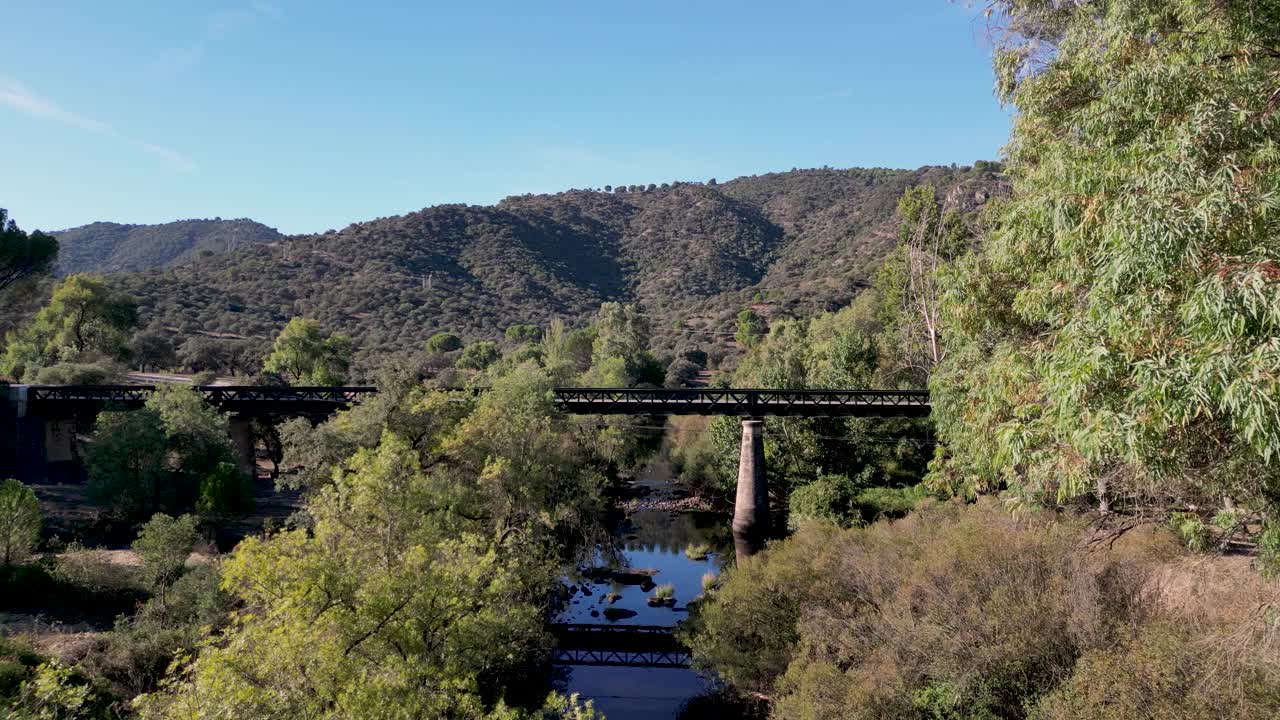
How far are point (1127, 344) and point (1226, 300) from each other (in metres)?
0.93

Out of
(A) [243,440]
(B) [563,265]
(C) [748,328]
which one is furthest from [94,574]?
(B) [563,265]

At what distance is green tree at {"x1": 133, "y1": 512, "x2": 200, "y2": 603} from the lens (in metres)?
17.9

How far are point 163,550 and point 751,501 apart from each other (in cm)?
1860

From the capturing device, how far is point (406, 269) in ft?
301

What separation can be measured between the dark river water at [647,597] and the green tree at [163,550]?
33.0ft

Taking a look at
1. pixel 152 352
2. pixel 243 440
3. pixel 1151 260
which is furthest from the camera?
pixel 152 352

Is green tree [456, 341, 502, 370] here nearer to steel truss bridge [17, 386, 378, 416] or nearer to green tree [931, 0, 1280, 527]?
steel truss bridge [17, 386, 378, 416]

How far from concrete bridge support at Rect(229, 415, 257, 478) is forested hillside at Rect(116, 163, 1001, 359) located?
33.6 meters

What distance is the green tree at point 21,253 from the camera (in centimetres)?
3559

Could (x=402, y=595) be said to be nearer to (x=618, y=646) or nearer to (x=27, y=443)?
(x=618, y=646)

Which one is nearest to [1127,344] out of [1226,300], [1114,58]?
[1226,300]

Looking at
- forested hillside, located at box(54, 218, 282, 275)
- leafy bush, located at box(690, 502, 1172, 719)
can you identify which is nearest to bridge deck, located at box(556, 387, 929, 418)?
leafy bush, located at box(690, 502, 1172, 719)

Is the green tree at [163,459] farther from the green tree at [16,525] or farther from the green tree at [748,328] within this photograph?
the green tree at [748,328]

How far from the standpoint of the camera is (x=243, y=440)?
3369 cm
